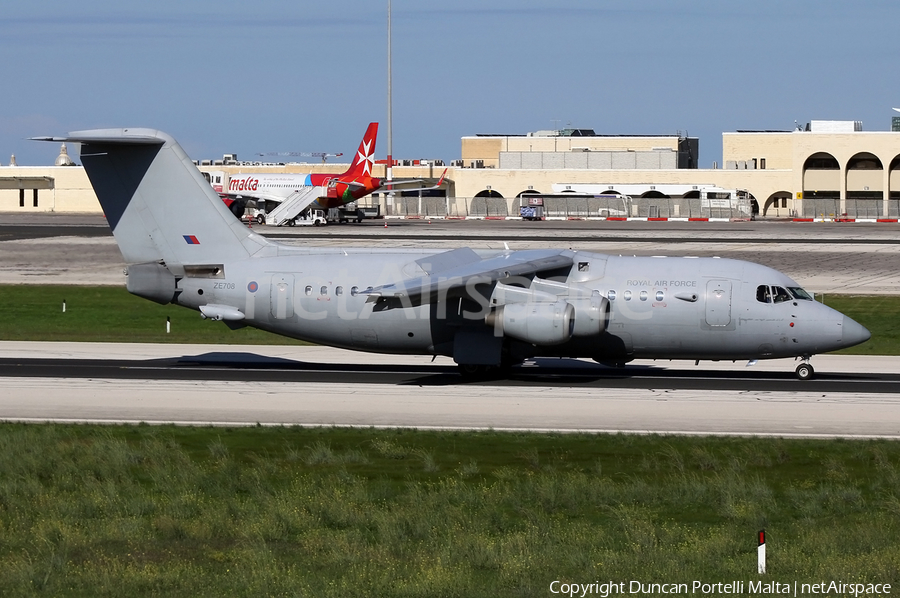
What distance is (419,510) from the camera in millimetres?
16719

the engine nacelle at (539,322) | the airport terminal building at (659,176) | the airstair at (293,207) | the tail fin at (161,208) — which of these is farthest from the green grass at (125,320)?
the airport terminal building at (659,176)

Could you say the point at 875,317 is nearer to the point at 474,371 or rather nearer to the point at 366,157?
the point at 474,371

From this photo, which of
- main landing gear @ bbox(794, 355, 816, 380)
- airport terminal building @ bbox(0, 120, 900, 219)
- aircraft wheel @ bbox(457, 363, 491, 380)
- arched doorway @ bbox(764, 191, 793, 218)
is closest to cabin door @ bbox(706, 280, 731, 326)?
main landing gear @ bbox(794, 355, 816, 380)

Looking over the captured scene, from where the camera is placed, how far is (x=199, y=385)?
96.3 ft

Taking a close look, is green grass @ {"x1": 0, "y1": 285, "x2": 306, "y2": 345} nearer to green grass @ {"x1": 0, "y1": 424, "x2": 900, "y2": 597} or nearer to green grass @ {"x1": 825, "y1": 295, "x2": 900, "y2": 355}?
green grass @ {"x1": 0, "y1": 424, "x2": 900, "y2": 597}

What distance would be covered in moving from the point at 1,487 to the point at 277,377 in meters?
13.3

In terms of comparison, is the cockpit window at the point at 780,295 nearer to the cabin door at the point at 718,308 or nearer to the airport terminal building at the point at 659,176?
the cabin door at the point at 718,308

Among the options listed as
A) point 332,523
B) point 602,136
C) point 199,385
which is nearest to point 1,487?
point 332,523

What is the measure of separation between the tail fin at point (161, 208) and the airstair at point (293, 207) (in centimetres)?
6654

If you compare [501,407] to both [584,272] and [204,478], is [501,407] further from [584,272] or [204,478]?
[204,478]

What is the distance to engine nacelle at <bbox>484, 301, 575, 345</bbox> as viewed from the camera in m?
28.3

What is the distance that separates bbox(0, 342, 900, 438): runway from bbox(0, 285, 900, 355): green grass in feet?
11.0

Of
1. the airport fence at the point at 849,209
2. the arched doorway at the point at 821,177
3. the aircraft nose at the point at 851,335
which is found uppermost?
the arched doorway at the point at 821,177

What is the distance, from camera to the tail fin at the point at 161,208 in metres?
31.0
